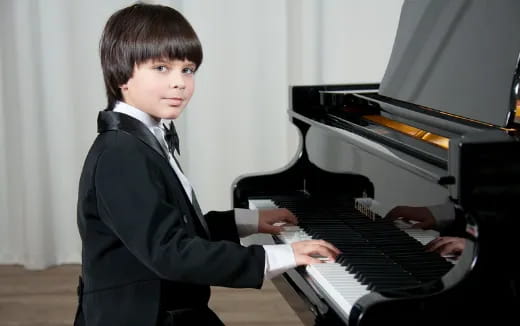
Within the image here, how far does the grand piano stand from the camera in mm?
1402

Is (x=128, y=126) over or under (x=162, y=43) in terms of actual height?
under

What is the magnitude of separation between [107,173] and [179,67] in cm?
28

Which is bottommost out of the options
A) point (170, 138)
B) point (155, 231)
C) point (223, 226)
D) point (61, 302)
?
point (61, 302)

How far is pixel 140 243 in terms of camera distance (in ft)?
5.51

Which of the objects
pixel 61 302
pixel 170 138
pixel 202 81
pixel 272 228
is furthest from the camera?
pixel 202 81

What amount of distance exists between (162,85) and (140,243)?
13.6 inches

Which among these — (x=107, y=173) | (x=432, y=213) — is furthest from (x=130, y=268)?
(x=432, y=213)

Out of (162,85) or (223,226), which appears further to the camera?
(223,226)

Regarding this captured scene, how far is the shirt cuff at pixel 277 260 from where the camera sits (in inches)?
67.7

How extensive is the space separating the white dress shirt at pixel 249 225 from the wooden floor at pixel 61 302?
1.39m

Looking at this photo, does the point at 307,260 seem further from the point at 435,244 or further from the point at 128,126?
the point at 128,126

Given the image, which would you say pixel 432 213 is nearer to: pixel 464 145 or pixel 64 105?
pixel 464 145

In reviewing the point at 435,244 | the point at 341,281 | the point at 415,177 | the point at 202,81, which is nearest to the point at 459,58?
the point at 415,177

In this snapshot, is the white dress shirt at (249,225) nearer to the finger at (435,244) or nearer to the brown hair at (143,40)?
the brown hair at (143,40)
